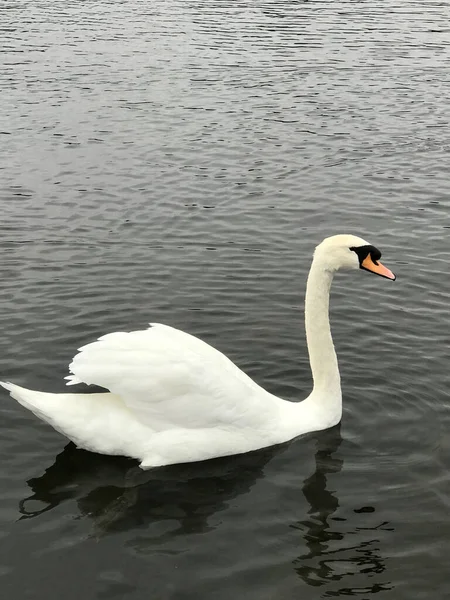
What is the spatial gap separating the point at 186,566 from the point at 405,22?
31688mm

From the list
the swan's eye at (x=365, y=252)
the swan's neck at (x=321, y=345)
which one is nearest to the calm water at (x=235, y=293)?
the swan's neck at (x=321, y=345)

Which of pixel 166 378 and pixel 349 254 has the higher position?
pixel 349 254

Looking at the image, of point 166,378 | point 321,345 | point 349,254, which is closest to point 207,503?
point 166,378

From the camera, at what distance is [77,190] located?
1608 centimetres

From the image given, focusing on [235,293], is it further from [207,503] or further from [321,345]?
[207,503]

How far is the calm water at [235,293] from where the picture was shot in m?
6.73

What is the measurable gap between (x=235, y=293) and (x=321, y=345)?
3315 millimetres

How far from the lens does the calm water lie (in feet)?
22.1

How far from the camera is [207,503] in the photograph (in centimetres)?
738

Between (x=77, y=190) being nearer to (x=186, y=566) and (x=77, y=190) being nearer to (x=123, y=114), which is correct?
(x=123, y=114)

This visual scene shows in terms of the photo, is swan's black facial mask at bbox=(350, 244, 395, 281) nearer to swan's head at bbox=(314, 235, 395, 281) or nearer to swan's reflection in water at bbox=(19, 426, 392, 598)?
swan's head at bbox=(314, 235, 395, 281)

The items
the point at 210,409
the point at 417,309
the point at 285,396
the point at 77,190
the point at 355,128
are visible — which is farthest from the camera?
the point at 355,128

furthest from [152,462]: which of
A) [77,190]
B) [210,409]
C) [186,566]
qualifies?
[77,190]

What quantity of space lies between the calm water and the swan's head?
1.47 metres
